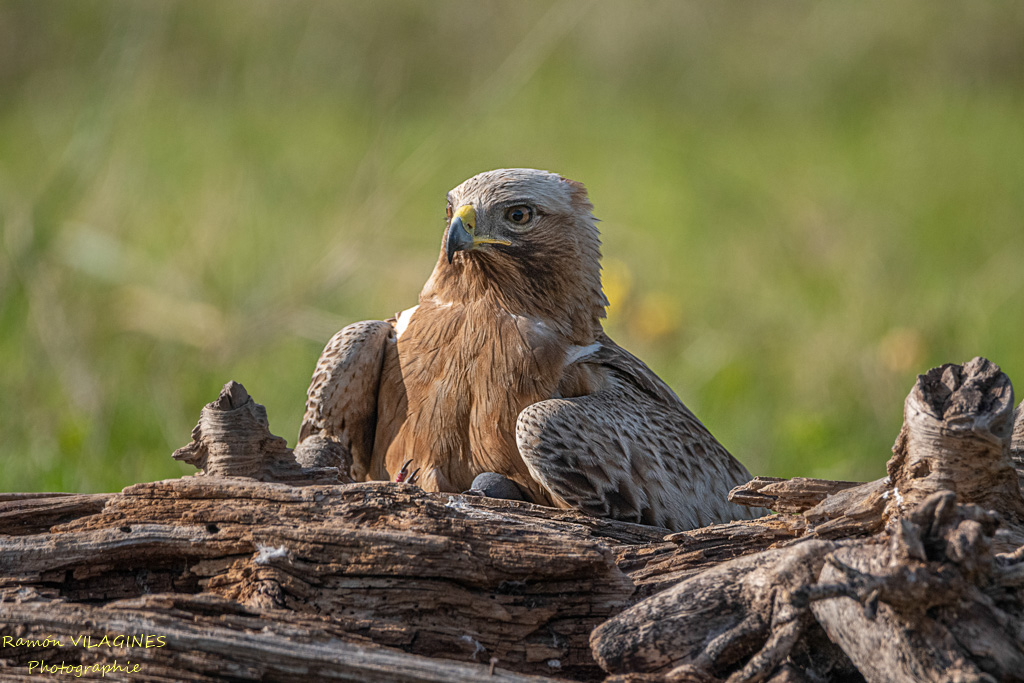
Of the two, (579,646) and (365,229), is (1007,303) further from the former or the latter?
(579,646)

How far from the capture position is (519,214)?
456 cm

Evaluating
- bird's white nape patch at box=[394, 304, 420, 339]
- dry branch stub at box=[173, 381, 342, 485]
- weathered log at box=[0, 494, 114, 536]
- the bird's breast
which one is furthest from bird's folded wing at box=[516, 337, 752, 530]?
weathered log at box=[0, 494, 114, 536]

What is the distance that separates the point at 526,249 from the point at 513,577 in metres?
1.71

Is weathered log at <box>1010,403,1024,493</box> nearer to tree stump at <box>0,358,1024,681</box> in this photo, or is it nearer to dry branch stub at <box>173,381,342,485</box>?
tree stump at <box>0,358,1024,681</box>

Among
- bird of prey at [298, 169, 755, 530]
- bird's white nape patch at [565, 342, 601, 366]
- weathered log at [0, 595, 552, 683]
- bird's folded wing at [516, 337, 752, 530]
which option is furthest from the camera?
bird's white nape patch at [565, 342, 601, 366]

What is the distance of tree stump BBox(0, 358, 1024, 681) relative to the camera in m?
2.72

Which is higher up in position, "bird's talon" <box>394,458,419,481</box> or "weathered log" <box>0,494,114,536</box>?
"bird's talon" <box>394,458,419,481</box>

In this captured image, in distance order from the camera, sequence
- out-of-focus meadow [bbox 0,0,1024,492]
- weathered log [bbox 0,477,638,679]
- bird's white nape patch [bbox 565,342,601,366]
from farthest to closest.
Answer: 1. out-of-focus meadow [bbox 0,0,1024,492]
2. bird's white nape patch [bbox 565,342,601,366]
3. weathered log [bbox 0,477,638,679]

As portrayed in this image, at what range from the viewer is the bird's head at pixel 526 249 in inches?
177

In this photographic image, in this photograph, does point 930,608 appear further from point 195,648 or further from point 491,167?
point 491,167

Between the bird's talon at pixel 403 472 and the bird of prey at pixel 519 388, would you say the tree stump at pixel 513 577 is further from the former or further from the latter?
the bird's talon at pixel 403 472

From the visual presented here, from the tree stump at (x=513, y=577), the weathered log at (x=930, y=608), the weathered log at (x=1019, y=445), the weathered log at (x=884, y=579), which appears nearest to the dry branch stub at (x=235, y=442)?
the tree stump at (x=513, y=577)

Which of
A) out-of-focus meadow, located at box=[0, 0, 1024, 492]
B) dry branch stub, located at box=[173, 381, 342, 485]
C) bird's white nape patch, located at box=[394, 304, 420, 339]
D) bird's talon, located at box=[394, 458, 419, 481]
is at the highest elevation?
out-of-focus meadow, located at box=[0, 0, 1024, 492]

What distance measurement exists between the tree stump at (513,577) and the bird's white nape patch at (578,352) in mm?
1033
